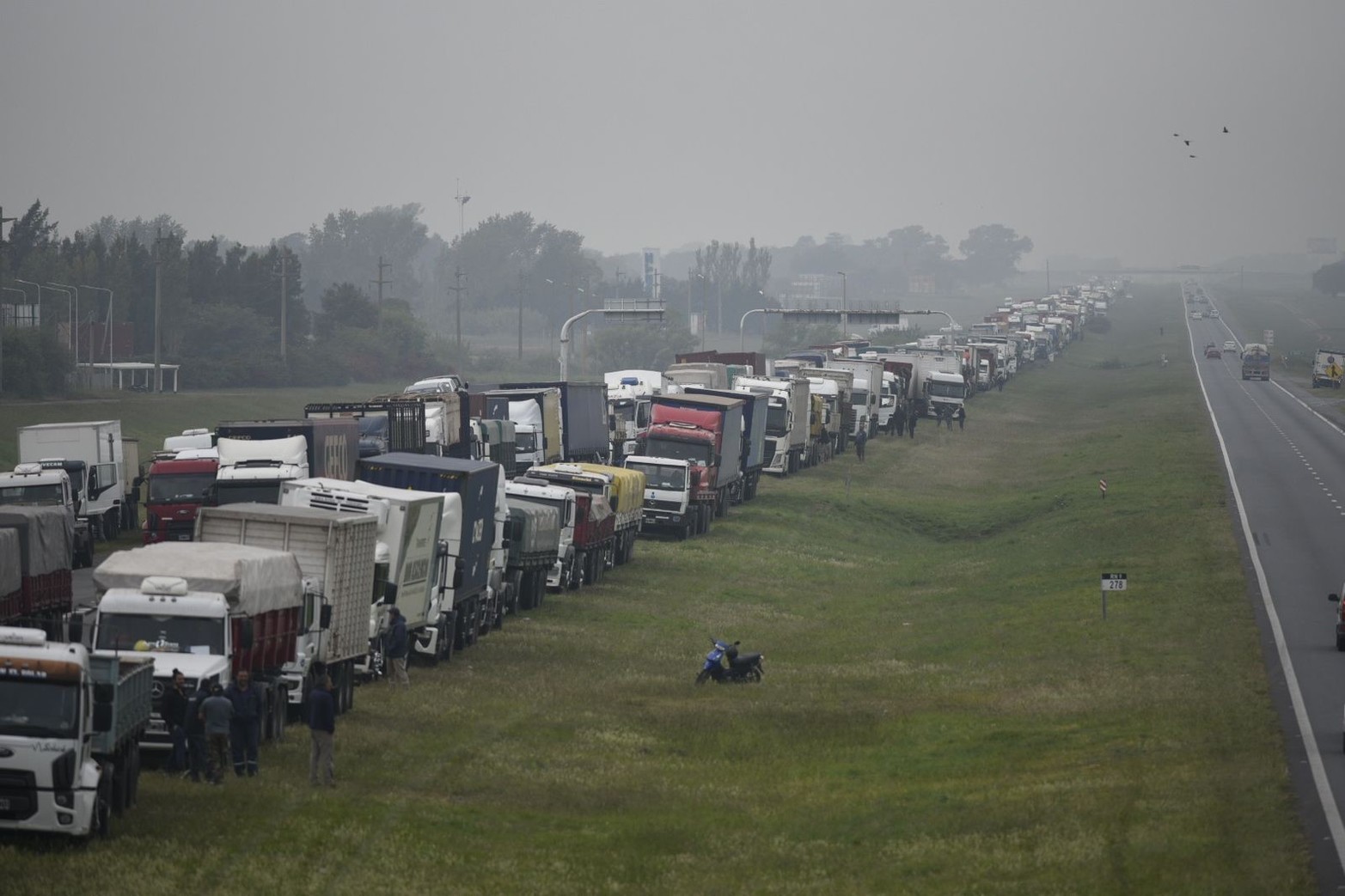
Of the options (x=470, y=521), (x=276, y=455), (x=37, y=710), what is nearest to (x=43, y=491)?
(x=276, y=455)

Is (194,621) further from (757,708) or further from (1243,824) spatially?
(1243,824)

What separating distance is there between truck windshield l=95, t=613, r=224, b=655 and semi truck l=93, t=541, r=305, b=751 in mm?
11

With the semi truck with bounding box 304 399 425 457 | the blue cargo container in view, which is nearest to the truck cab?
the semi truck with bounding box 304 399 425 457

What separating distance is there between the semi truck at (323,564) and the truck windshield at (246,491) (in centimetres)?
1319

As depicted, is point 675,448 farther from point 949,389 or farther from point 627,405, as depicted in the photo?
point 949,389

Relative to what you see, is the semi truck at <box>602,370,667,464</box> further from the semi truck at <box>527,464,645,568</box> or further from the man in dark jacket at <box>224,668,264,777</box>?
the man in dark jacket at <box>224,668,264,777</box>

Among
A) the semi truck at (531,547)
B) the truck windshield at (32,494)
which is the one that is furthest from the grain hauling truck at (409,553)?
the truck windshield at (32,494)

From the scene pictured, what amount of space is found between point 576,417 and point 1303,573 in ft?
94.2

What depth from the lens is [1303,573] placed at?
46.5m

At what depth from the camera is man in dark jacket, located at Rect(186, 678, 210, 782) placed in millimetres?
22766

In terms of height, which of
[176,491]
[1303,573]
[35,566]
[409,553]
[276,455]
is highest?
[276,455]

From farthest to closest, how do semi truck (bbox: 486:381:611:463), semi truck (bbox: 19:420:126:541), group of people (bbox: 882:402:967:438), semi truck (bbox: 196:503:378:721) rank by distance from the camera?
group of people (bbox: 882:402:967:438)
semi truck (bbox: 486:381:611:463)
semi truck (bbox: 19:420:126:541)
semi truck (bbox: 196:503:378:721)

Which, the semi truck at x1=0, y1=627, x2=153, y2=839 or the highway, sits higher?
the semi truck at x1=0, y1=627, x2=153, y2=839

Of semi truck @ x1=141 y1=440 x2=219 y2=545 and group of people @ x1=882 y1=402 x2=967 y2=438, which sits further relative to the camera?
group of people @ x1=882 y1=402 x2=967 y2=438
